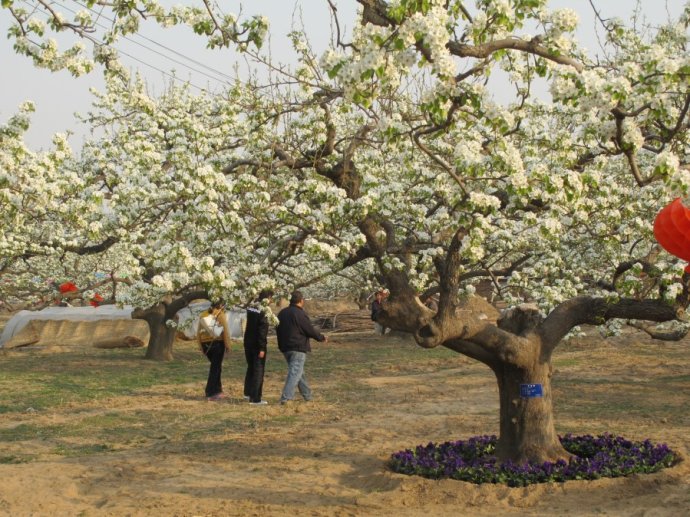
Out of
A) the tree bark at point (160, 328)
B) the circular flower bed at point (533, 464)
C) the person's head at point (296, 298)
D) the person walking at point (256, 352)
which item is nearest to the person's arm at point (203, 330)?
the person walking at point (256, 352)

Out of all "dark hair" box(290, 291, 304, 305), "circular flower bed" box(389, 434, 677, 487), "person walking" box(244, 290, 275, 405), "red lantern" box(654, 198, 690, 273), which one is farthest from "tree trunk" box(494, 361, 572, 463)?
"person walking" box(244, 290, 275, 405)

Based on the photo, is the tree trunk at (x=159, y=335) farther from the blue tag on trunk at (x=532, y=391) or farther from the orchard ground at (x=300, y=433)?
the blue tag on trunk at (x=532, y=391)

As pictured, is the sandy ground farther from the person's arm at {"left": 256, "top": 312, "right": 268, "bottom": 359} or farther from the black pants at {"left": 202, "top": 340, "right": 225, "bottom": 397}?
the person's arm at {"left": 256, "top": 312, "right": 268, "bottom": 359}

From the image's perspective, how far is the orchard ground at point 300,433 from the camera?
30.6 feet

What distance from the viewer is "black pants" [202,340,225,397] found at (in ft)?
55.3

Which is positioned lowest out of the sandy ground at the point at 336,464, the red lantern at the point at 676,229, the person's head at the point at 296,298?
the sandy ground at the point at 336,464

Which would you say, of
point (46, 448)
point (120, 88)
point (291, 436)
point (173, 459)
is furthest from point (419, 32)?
point (120, 88)

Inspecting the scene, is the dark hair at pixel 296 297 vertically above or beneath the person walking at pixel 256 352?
above

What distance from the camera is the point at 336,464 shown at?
1101cm

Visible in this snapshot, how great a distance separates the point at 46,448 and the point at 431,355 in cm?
1513

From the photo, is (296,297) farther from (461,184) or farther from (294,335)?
(461,184)

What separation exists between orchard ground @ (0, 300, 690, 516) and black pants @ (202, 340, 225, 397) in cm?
32

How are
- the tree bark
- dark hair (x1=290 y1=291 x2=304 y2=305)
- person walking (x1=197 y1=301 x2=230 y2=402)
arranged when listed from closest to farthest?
dark hair (x1=290 y1=291 x2=304 y2=305)
person walking (x1=197 y1=301 x2=230 y2=402)
the tree bark

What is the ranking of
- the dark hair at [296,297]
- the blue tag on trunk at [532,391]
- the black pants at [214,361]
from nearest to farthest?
the blue tag on trunk at [532,391] < the dark hair at [296,297] < the black pants at [214,361]
